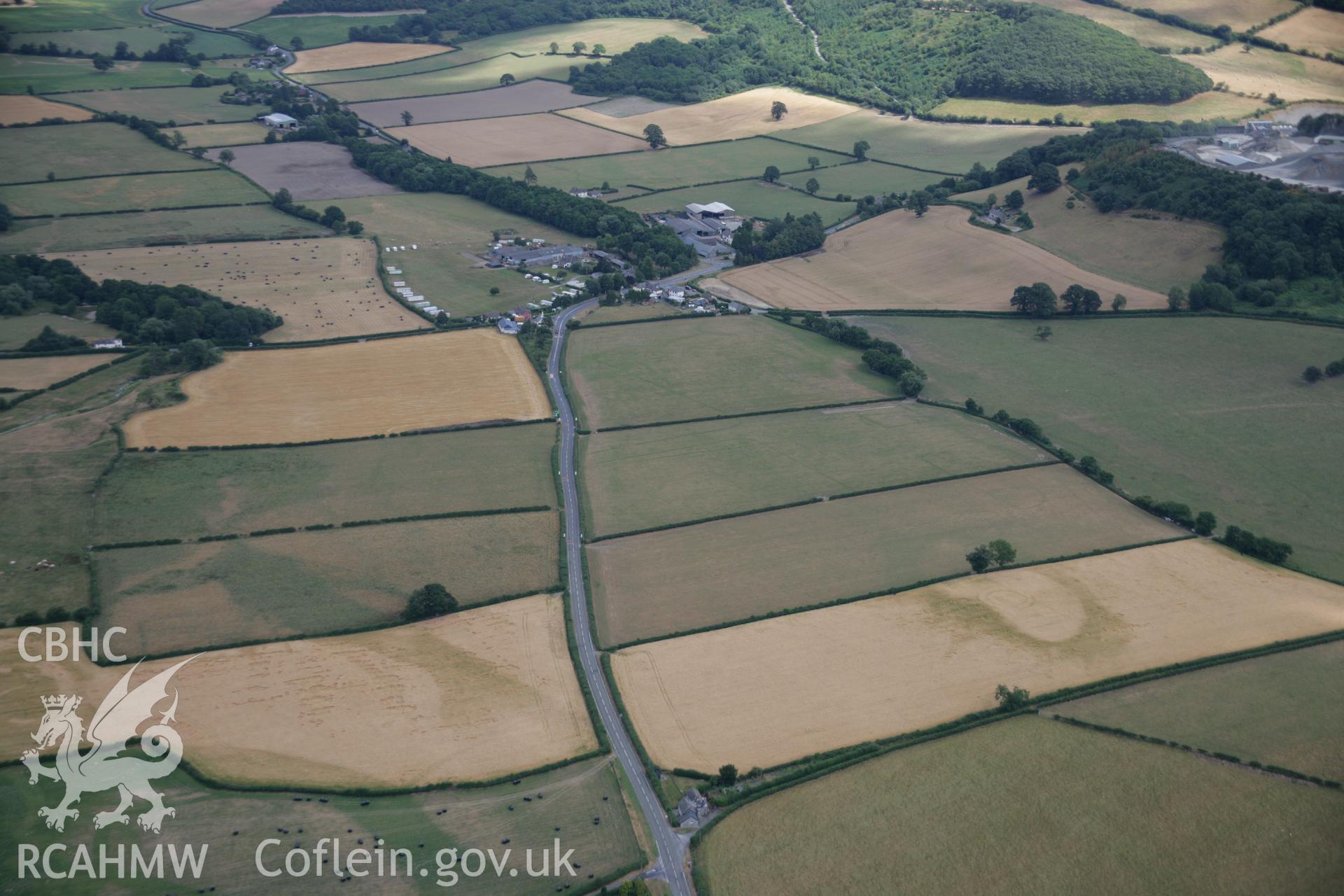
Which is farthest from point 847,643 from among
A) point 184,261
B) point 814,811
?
point 184,261

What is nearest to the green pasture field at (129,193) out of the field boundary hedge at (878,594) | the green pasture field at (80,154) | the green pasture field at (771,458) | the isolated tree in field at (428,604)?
the green pasture field at (80,154)

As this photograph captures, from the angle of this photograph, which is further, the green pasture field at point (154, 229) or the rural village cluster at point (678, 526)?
the green pasture field at point (154, 229)

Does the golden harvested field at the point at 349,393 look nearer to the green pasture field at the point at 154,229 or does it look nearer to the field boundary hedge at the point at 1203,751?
the green pasture field at the point at 154,229

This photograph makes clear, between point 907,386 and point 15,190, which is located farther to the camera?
point 15,190

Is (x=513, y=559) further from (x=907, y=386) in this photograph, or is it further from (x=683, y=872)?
(x=907, y=386)

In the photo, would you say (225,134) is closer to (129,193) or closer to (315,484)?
(129,193)

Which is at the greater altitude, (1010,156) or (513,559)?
(1010,156)
